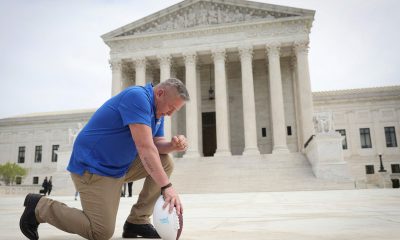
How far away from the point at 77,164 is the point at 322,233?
261 cm

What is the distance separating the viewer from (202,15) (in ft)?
116

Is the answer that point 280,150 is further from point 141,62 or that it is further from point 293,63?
point 141,62

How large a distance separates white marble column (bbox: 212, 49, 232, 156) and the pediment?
3.45m

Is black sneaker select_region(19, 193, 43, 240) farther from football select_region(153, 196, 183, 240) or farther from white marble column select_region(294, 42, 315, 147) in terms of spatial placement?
→ white marble column select_region(294, 42, 315, 147)

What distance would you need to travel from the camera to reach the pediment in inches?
1321

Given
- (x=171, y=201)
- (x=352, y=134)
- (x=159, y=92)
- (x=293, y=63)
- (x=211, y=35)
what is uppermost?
(x=211, y=35)

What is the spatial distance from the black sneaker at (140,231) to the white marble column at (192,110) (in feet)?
93.4

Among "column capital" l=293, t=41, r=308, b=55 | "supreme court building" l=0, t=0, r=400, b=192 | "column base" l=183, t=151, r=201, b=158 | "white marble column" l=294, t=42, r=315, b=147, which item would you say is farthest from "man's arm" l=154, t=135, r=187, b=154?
"column capital" l=293, t=41, r=308, b=55

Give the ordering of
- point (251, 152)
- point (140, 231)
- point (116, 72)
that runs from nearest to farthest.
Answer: point (140, 231), point (251, 152), point (116, 72)

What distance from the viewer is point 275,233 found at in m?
3.75

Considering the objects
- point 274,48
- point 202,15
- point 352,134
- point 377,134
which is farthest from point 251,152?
point 377,134

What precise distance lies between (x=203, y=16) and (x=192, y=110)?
31.1 feet

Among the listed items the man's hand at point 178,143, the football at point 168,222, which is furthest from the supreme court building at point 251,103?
the football at point 168,222

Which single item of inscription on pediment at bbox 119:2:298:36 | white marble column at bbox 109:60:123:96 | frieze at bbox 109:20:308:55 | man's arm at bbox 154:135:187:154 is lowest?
man's arm at bbox 154:135:187:154
